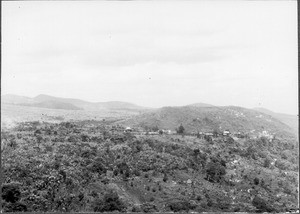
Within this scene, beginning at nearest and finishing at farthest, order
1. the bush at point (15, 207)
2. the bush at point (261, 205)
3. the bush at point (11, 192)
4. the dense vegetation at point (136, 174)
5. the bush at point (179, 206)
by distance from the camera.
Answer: the bush at point (15, 207) < the bush at point (11, 192) < the dense vegetation at point (136, 174) < the bush at point (179, 206) < the bush at point (261, 205)

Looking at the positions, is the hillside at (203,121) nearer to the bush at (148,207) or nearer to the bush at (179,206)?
the bush at (179,206)

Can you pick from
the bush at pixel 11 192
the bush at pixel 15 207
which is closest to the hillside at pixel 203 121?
the bush at pixel 11 192

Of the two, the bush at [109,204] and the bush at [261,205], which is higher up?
the bush at [109,204]

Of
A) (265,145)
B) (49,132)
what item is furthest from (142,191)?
(265,145)

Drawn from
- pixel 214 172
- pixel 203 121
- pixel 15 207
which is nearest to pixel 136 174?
pixel 214 172

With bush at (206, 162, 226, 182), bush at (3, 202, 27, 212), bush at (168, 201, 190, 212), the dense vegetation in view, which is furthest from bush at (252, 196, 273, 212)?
bush at (3, 202, 27, 212)

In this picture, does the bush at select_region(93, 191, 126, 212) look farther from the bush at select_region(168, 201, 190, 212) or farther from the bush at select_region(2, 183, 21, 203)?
the bush at select_region(2, 183, 21, 203)

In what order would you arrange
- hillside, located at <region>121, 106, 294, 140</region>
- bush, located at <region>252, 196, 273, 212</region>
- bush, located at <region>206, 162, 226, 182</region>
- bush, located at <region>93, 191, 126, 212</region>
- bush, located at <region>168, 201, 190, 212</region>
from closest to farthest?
bush, located at <region>93, 191, 126, 212</region> < bush, located at <region>168, 201, 190, 212</region> < bush, located at <region>252, 196, 273, 212</region> < bush, located at <region>206, 162, 226, 182</region> < hillside, located at <region>121, 106, 294, 140</region>
